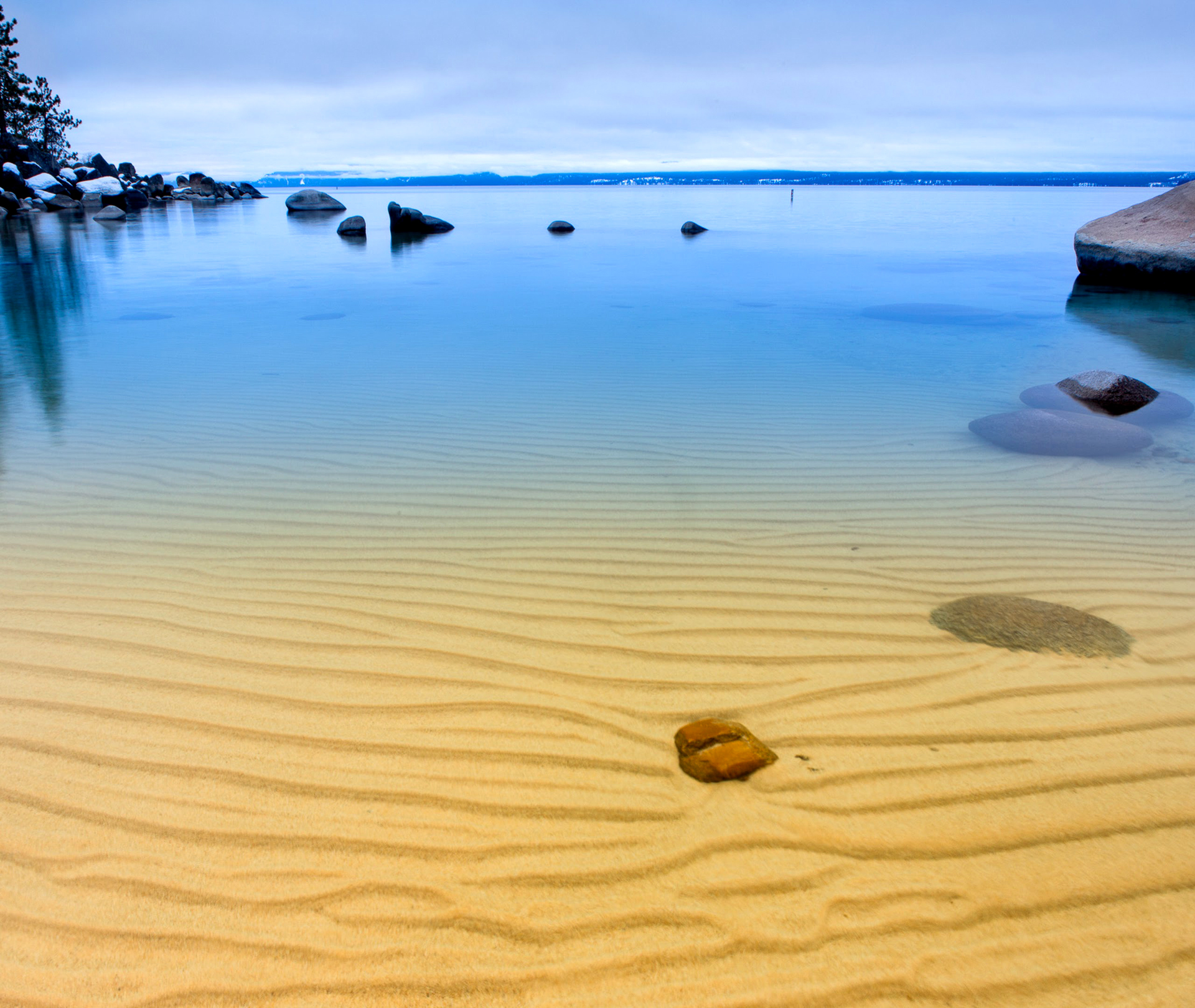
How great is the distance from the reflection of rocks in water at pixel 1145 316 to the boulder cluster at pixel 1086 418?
2760 mm

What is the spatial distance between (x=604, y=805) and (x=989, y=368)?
26.6ft

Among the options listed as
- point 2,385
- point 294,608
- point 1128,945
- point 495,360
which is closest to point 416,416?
point 495,360

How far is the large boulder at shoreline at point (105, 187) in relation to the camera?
125 feet

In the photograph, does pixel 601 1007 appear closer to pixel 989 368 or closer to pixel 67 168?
pixel 989 368

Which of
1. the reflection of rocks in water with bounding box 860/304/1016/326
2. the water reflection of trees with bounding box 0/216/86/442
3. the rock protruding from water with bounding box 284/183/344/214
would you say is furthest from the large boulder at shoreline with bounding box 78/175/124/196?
the reflection of rocks in water with bounding box 860/304/1016/326

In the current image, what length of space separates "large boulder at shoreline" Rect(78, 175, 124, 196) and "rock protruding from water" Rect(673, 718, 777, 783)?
45907 mm

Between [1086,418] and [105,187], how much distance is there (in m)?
46.3

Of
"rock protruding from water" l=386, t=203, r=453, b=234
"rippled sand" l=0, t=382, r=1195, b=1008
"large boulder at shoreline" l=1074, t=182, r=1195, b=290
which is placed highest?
"rock protruding from water" l=386, t=203, r=453, b=234

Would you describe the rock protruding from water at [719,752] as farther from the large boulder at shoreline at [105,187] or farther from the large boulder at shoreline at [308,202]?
the large boulder at shoreline at [105,187]

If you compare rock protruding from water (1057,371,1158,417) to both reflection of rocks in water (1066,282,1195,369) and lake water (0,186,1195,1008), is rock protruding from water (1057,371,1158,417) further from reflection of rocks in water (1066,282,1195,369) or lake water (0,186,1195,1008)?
reflection of rocks in water (1066,282,1195,369)

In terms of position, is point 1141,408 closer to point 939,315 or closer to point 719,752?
point 939,315

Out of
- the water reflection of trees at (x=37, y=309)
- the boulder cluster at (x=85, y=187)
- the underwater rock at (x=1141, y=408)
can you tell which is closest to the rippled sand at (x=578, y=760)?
the underwater rock at (x=1141, y=408)

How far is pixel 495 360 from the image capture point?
27.7 ft

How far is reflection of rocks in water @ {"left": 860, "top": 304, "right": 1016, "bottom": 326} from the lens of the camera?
1136 cm
